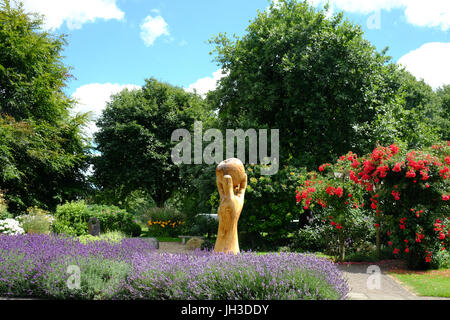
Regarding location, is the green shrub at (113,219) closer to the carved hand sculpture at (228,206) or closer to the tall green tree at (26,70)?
the tall green tree at (26,70)

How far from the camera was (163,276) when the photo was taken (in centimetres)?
543

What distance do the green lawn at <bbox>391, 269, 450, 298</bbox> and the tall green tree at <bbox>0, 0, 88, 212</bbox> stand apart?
16609 mm

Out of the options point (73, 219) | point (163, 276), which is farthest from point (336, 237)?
point (73, 219)

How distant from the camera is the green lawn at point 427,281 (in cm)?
713

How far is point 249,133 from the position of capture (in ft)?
49.0

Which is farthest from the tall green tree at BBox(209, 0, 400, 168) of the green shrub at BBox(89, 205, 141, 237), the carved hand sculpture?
the carved hand sculpture

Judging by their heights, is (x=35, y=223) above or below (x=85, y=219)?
below

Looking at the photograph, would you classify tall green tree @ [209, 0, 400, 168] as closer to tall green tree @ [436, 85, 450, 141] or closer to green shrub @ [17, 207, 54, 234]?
green shrub @ [17, 207, 54, 234]

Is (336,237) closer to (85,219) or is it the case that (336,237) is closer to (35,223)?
(85,219)

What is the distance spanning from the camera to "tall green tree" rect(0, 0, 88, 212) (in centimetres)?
1809

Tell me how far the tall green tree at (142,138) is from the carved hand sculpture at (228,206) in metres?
16.4

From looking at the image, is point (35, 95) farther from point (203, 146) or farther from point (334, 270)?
point (334, 270)

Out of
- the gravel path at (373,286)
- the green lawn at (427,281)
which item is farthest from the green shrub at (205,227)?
the green lawn at (427,281)

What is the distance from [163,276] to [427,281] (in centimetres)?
641
